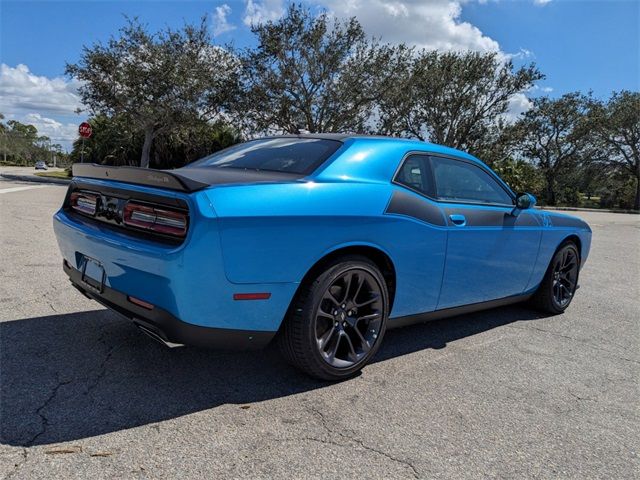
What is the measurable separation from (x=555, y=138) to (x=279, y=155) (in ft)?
178

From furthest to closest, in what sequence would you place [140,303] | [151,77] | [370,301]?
[151,77] < [370,301] < [140,303]

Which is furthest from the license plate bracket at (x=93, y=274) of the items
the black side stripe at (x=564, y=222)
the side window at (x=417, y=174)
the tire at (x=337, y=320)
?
the black side stripe at (x=564, y=222)

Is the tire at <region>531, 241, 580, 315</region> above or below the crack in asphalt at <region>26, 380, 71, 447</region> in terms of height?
above

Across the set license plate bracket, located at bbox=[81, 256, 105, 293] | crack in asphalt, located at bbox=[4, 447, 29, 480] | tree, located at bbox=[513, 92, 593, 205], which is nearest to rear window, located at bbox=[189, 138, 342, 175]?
license plate bracket, located at bbox=[81, 256, 105, 293]

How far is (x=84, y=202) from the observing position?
11.2 ft

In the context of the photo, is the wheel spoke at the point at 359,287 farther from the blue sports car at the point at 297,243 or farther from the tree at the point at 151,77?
the tree at the point at 151,77

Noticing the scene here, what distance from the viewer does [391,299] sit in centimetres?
336

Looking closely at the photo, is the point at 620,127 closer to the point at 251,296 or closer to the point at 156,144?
the point at 156,144

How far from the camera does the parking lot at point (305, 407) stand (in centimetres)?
223

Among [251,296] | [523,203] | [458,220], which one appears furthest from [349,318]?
[523,203]

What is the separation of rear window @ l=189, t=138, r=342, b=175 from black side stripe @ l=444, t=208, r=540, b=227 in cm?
101

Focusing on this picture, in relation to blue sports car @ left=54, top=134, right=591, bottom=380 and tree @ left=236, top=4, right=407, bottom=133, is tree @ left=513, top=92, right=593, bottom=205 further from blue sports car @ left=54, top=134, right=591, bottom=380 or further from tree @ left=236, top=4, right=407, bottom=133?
blue sports car @ left=54, top=134, right=591, bottom=380

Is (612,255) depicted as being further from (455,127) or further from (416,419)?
(455,127)

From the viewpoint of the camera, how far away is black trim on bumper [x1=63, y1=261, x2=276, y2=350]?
2.55m
